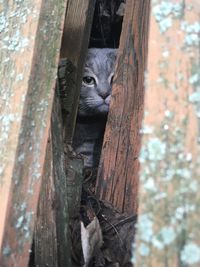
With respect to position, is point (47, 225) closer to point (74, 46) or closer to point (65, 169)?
point (65, 169)

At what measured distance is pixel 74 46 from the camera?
83.0 inches

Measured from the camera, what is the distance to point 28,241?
108cm

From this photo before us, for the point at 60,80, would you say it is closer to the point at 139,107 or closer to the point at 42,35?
the point at 139,107

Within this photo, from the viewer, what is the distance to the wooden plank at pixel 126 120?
184 cm

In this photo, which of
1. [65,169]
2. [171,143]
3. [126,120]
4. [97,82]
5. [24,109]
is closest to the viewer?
[171,143]

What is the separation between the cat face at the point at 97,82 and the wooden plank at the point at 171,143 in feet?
6.36

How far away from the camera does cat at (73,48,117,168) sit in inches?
118

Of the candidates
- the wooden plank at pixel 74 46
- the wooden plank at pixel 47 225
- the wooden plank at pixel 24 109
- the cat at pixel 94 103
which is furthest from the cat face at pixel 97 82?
the wooden plank at pixel 24 109

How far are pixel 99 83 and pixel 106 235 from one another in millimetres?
1563

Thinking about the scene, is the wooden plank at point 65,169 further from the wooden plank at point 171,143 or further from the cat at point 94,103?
the cat at point 94,103

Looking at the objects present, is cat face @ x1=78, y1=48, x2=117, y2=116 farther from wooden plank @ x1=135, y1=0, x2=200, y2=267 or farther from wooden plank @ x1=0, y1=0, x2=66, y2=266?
wooden plank @ x1=135, y1=0, x2=200, y2=267

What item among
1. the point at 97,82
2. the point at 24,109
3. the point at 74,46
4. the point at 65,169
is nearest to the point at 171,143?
the point at 24,109

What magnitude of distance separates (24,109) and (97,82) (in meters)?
2.01

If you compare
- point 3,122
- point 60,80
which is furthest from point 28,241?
point 60,80
